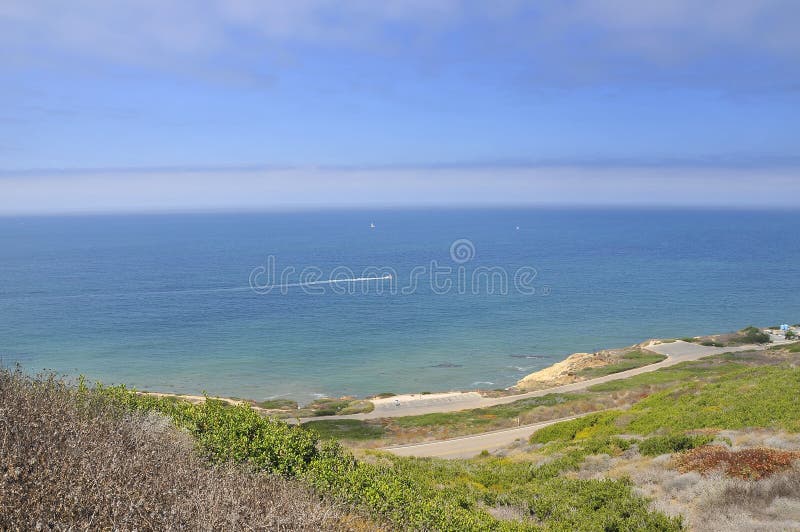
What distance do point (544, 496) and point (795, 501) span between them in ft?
16.7

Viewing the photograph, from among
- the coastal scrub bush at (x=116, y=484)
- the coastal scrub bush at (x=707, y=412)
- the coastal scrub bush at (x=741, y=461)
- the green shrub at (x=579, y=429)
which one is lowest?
the green shrub at (x=579, y=429)

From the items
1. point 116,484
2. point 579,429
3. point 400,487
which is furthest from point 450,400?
point 116,484

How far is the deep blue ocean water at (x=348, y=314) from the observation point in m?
58.4

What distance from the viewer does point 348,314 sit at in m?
83.3

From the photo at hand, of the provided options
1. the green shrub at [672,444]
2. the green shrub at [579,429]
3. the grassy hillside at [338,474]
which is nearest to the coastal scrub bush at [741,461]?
the grassy hillside at [338,474]

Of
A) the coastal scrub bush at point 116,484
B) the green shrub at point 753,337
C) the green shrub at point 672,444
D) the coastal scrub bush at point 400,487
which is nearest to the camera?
the coastal scrub bush at point 116,484

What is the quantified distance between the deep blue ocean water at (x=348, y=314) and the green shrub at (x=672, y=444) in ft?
125

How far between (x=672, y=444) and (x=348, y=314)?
225ft

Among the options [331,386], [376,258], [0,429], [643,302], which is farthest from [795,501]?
[376,258]

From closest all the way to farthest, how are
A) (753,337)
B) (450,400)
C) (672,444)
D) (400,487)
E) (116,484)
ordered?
(116,484) → (400,487) → (672,444) → (450,400) → (753,337)

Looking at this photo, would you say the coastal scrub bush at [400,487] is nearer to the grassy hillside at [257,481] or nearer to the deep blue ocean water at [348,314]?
the grassy hillside at [257,481]

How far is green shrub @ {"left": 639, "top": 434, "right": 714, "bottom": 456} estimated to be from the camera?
16531 mm

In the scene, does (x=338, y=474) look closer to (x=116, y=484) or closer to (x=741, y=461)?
(x=116, y=484)

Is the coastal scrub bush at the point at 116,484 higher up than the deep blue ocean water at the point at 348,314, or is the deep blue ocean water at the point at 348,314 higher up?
the coastal scrub bush at the point at 116,484
